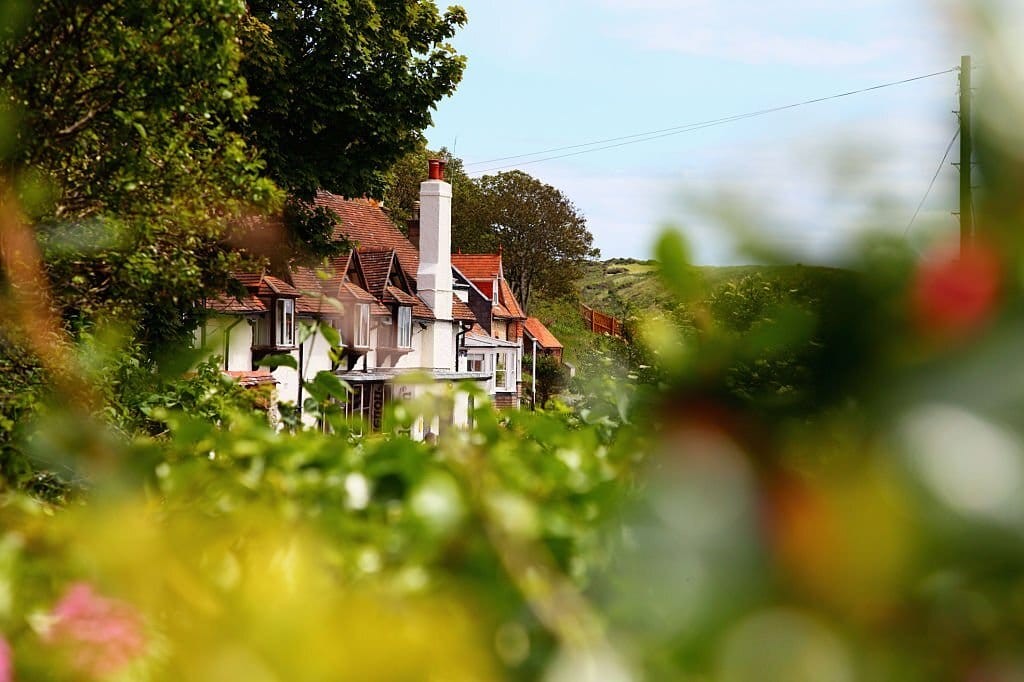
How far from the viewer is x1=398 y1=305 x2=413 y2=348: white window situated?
31859mm

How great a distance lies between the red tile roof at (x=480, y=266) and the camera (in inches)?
1705

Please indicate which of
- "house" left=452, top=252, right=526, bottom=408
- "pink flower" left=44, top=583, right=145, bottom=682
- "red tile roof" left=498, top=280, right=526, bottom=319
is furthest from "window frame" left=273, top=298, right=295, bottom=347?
"pink flower" left=44, top=583, right=145, bottom=682

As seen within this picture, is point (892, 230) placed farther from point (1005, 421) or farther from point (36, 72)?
point (36, 72)

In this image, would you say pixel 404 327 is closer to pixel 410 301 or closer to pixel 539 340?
pixel 410 301

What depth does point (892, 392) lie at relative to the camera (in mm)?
657

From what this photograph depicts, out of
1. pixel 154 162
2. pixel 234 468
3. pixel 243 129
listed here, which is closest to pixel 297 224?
pixel 243 129

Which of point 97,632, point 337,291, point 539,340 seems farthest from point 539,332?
point 97,632

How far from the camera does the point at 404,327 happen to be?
32.1 m

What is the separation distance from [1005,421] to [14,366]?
7878 millimetres

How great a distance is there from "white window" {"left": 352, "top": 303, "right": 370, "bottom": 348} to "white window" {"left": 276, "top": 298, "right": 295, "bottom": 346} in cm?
308

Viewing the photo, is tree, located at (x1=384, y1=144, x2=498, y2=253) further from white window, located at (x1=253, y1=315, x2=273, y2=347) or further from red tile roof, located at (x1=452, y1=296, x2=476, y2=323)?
white window, located at (x1=253, y1=315, x2=273, y2=347)

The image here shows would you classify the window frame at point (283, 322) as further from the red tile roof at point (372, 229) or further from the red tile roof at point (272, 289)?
the red tile roof at point (372, 229)

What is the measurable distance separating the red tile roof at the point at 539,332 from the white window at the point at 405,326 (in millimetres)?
18679

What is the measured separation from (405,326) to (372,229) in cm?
375
